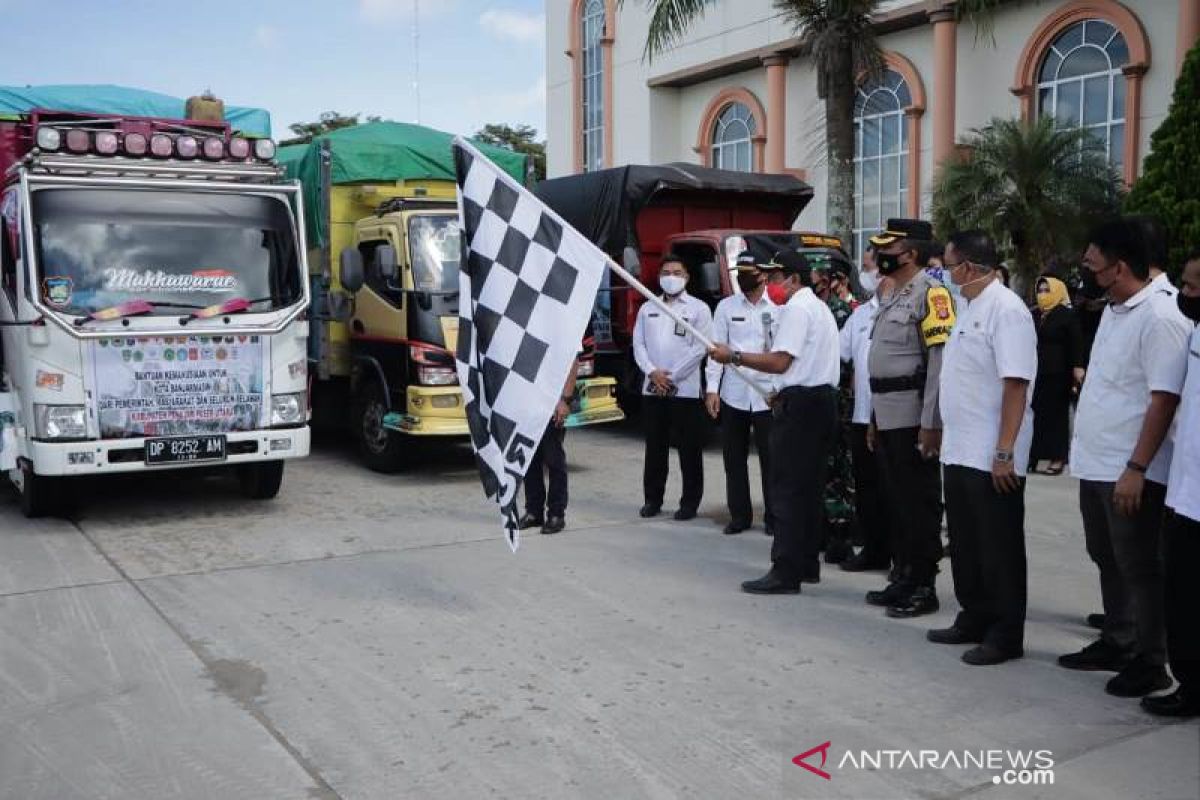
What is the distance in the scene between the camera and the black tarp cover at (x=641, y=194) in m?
12.0

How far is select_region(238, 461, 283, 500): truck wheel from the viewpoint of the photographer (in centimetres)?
900

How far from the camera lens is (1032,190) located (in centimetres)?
1666

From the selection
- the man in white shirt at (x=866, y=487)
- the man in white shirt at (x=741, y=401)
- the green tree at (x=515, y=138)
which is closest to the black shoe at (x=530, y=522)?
the man in white shirt at (x=741, y=401)

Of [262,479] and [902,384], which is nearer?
[902,384]

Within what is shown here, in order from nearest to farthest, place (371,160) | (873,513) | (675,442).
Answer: (873,513) → (675,442) → (371,160)

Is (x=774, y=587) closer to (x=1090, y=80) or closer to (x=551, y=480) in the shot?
(x=551, y=480)

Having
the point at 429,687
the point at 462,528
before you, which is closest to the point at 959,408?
the point at 429,687

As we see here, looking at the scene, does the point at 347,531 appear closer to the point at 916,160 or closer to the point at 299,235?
the point at 299,235

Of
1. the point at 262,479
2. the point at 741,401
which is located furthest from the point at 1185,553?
the point at 262,479

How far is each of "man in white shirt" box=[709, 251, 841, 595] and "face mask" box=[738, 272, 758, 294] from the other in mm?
788

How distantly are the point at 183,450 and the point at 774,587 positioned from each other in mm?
4356

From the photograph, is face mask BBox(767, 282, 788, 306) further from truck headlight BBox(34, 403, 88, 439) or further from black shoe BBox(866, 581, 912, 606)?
truck headlight BBox(34, 403, 88, 439)

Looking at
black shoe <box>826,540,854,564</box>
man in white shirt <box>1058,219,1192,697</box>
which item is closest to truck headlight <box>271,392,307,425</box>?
black shoe <box>826,540,854,564</box>

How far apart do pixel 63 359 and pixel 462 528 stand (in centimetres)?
294
